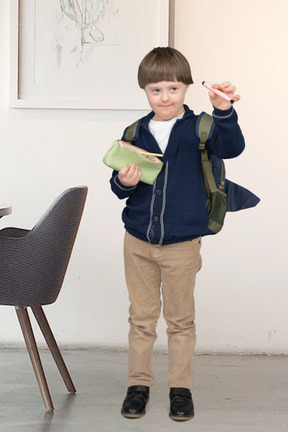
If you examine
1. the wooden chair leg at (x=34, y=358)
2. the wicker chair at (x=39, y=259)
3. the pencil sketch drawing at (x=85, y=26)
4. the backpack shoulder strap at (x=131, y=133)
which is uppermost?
the pencil sketch drawing at (x=85, y=26)

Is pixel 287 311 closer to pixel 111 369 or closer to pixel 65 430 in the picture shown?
pixel 111 369

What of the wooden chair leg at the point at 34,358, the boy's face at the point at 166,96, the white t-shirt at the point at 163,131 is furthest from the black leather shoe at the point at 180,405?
the boy's face at the point at 166,96

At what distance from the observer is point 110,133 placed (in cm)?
305

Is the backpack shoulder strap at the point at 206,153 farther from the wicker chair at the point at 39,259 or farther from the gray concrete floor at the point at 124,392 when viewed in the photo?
the gray concrete floor at the point at 124,392

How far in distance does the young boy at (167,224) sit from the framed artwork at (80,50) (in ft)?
2.77

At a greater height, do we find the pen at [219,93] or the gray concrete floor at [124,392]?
the pen at [219,93]

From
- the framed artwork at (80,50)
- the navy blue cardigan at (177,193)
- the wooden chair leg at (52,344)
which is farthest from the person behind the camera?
the framed artwork at (80,50)

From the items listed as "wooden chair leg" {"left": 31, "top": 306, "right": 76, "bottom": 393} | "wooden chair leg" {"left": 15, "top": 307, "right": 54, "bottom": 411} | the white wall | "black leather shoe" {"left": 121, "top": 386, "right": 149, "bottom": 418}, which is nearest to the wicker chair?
"wooden chair leg" {"left": 15, "top": 307, "right": 54, "bottom": 411}

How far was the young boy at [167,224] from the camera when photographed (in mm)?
2070

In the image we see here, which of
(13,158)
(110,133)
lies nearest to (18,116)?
(13,158)

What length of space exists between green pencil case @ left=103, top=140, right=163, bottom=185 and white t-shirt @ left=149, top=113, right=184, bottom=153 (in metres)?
0.12

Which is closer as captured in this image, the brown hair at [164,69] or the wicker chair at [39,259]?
the brown hair at [164,69]

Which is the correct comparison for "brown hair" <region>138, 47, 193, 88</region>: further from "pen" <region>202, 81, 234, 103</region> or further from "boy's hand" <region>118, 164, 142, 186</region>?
"boy's hand" <region>118, 164, 142, 186</region>

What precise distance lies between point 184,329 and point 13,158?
50.0 inches
